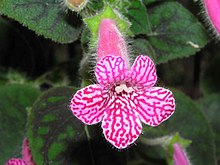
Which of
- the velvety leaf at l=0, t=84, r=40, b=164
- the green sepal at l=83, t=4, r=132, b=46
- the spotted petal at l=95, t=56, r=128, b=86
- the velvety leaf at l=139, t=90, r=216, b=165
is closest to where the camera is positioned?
the spotted petal at l=95, t=56, r=128, b=86

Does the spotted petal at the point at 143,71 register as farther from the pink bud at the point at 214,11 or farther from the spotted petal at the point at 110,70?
the pink bud at the point at 214,11

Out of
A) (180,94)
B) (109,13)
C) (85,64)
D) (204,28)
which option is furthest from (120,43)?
(180,94)

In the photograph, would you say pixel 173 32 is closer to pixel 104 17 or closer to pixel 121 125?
Result: pixel 104 17

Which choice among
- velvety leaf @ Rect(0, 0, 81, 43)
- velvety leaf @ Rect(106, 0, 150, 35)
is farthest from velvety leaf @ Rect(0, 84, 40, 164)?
velvety leaf @ Rect(106, 0, 150, 35)

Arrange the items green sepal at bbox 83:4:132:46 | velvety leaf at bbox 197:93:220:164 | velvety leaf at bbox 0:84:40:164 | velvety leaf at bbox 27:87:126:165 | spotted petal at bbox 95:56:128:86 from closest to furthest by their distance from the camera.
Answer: spotted petal at bbox 95:56:128:86, green sepal at bbox 83:4:132:46, velvety leaf at bbox 27:87:126:165, velvety leaf at bbox 0:84:40:164, velvety leaf at bbox 197:93:220:164

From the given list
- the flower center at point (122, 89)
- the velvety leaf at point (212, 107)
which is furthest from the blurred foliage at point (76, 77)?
the flower center at point (122, 89)

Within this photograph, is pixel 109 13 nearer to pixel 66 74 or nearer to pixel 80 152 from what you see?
pixel 80 152

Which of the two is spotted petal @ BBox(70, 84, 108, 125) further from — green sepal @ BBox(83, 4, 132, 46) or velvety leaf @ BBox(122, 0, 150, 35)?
velvety leaf @ BBox(122, 0, 150, 35)
